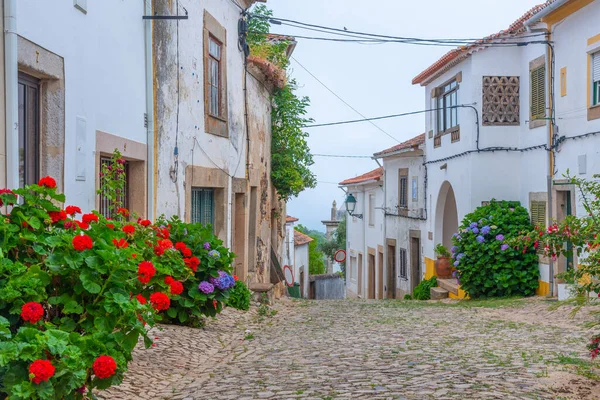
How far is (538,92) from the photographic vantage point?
15.9m

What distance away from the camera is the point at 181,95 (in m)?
10.8

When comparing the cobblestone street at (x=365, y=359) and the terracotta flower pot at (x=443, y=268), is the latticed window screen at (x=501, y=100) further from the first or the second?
the cobblestone street at (x=365, y=359)

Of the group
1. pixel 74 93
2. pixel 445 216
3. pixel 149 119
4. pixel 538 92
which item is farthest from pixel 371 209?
pixel 74 93

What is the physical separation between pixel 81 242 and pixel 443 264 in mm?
16312

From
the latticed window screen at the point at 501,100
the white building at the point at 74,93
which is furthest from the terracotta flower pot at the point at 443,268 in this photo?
the white building at the point at 74,93

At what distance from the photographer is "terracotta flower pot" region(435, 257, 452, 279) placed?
19797 millimetres

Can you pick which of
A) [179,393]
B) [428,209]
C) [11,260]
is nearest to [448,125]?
[428,209]

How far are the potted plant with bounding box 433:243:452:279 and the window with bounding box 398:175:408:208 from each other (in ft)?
17.2

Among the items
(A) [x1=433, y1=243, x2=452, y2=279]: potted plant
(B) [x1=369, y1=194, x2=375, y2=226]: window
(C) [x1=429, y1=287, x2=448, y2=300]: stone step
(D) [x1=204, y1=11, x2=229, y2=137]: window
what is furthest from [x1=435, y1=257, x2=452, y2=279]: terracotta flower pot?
(B) [x1=369, y1=194, x2=375, y2=226]: window

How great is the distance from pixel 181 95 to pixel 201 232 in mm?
2387

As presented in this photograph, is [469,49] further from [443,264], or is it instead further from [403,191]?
[403,191]

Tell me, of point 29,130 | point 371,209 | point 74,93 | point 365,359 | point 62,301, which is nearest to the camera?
point 62,301

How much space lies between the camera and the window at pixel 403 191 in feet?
82.6

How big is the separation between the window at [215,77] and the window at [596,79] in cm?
654
